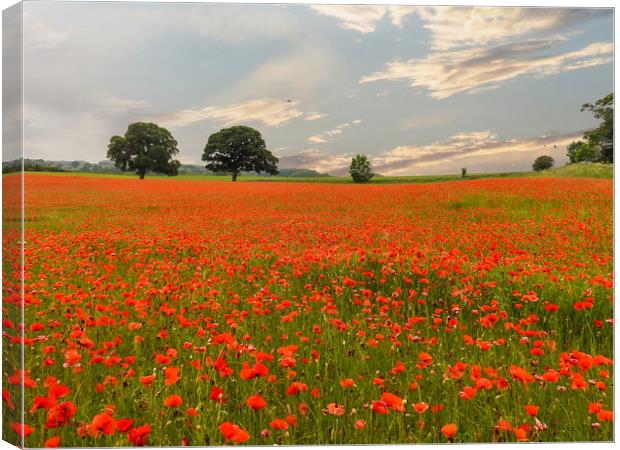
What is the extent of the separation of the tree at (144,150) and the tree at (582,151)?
11.1ft

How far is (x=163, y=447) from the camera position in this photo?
298cm

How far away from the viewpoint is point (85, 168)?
3.91 m

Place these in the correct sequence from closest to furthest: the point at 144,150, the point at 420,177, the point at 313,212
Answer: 1. the point at 144,150
2. the point at 420,177
3. the point at 313,212

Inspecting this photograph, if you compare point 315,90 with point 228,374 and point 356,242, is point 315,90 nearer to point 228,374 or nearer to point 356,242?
point 356,242

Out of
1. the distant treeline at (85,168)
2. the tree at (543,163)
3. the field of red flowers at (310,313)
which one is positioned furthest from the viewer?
the tree at (543,163)

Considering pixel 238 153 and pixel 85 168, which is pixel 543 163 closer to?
pixel 238 153

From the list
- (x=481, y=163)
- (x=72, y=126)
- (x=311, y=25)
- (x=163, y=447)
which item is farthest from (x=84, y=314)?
(x=481, y=163)

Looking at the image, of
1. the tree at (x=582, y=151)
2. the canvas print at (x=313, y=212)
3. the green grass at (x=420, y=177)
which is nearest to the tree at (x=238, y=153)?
the canvas print at (x=313, y=212)

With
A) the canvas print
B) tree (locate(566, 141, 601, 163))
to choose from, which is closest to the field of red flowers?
the canvas print

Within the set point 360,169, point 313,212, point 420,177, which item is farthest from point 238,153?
point 420,177

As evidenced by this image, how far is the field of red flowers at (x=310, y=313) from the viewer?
3.07 metres

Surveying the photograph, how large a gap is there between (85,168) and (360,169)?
7.52ft

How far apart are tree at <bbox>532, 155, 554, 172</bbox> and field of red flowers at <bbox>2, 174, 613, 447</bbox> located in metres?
0.23

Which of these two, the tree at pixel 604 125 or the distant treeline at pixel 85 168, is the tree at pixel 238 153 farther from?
the tree at pixel 604 125
